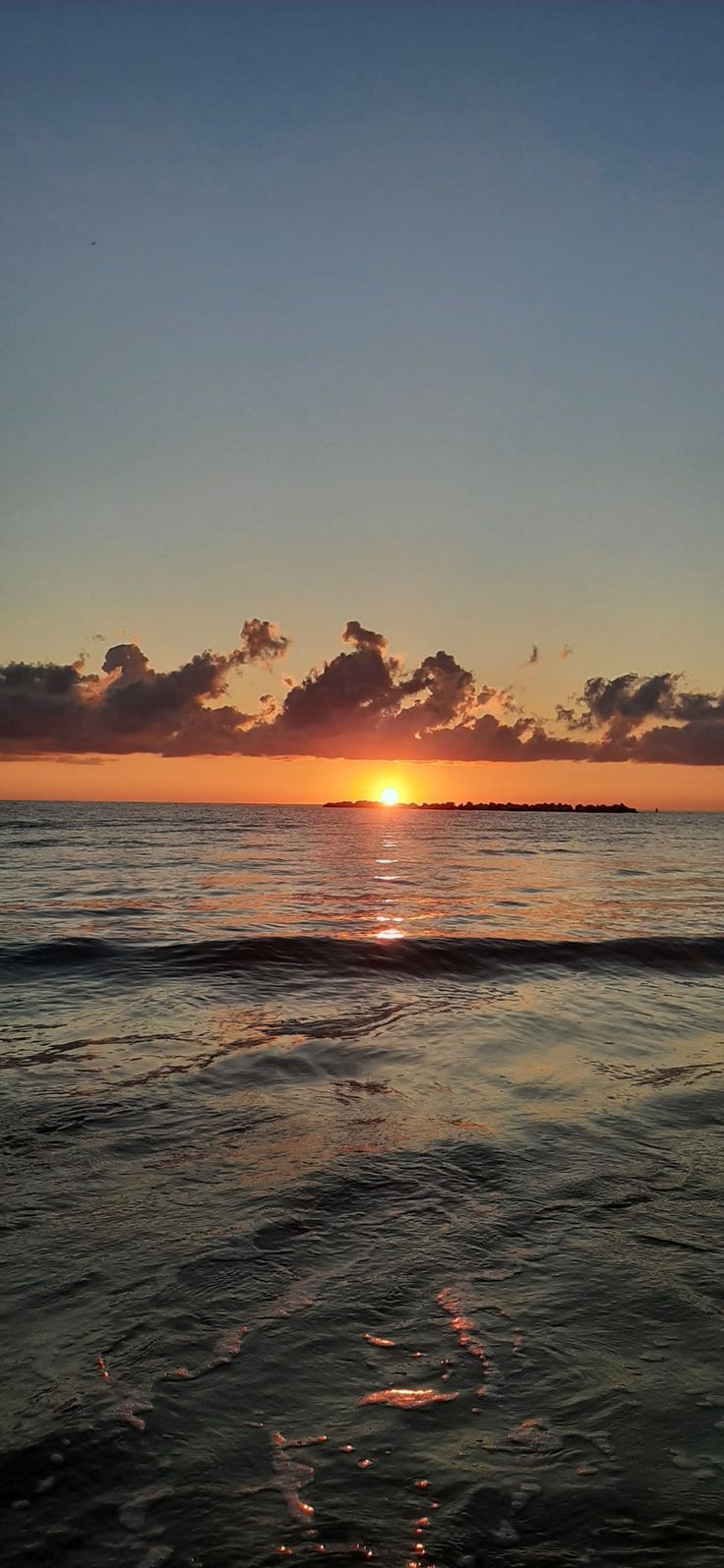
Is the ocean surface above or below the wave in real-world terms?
above

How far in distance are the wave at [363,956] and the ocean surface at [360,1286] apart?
3.55 m

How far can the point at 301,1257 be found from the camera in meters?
5.31

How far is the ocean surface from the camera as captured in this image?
3400 mm

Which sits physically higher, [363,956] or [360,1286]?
[360,1286]

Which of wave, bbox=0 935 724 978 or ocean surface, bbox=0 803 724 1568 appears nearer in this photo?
ocean surface, bbox=0 803 724 1568

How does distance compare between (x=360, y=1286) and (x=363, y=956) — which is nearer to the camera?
(x=360, y=1286)

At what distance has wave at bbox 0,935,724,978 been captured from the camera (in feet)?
54.7

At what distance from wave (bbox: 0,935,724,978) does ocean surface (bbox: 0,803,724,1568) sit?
3551 mm

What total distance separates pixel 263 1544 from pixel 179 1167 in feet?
11.9

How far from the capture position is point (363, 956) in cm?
1819

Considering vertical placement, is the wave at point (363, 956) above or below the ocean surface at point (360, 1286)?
below

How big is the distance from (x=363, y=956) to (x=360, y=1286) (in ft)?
43.4

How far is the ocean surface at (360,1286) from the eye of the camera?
3.40 metres

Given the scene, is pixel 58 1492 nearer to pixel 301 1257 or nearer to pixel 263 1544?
pixel 263 1544
